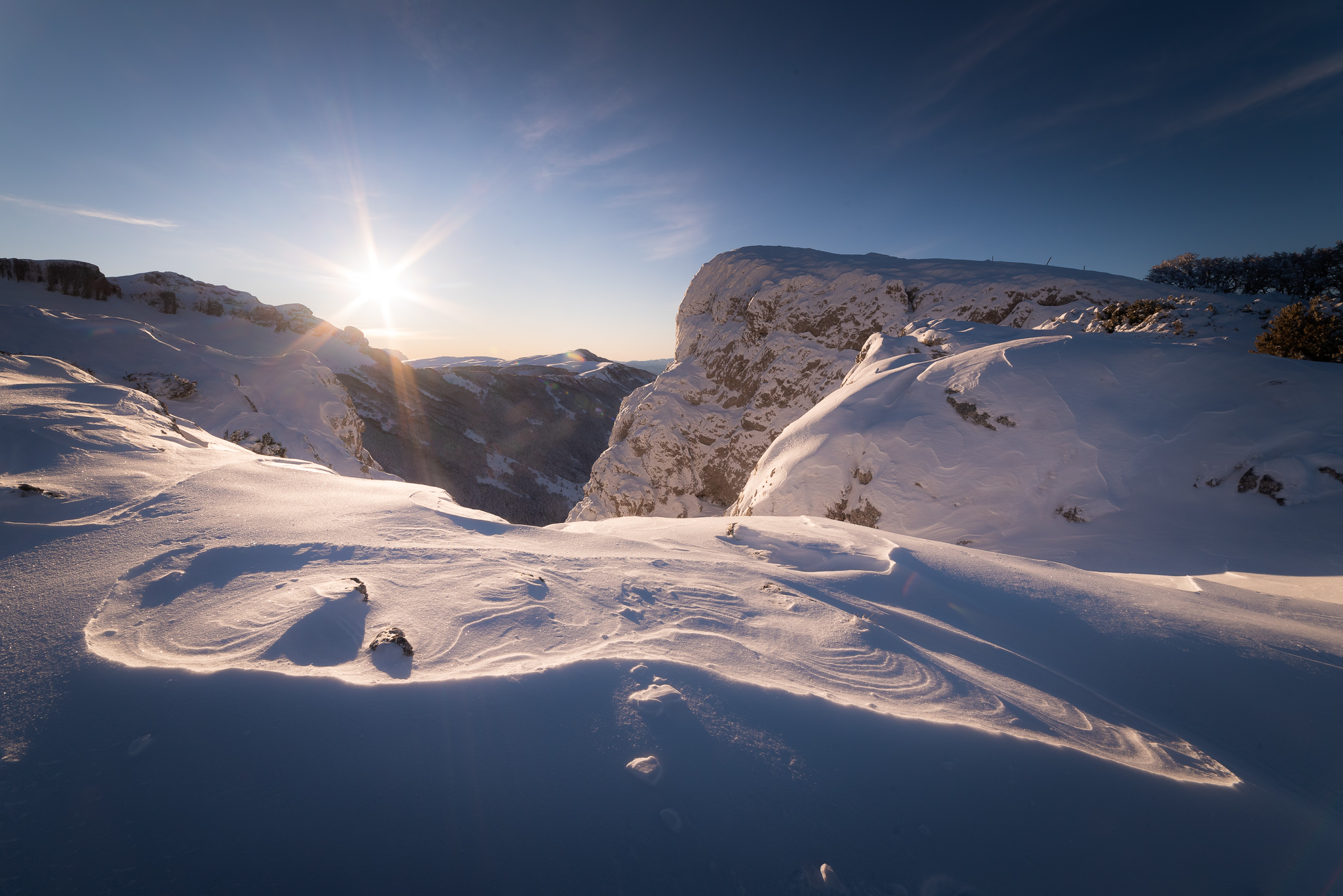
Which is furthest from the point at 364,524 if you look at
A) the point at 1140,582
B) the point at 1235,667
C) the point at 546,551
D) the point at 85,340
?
the point at 85,340

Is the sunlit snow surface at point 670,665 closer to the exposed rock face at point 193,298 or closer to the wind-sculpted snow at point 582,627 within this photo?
the wind-sculpted snow at point 582,627

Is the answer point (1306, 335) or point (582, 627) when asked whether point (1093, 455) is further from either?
point (582, 627)

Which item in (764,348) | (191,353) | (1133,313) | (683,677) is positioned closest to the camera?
(683,677)

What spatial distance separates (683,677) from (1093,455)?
21.7 feet

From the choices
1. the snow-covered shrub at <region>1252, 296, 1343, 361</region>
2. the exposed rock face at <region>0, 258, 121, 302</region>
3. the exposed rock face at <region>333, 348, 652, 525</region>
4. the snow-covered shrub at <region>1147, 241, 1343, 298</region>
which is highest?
the snow-covered shrub at <region>1147, 241, 1343, 298</region>

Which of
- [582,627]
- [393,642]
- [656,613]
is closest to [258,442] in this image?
[393,642]

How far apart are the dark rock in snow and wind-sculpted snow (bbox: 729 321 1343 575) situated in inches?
238

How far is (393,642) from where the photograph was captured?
72.4 inches

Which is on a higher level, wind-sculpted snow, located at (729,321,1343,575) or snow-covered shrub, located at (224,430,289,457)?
wind-sculpted snow, located at (729,321,1343,575)

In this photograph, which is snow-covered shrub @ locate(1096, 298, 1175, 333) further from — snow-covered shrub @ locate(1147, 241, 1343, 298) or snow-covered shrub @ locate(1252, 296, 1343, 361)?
snow-covered shrub @ locate(1147, 241, 1343, 298)

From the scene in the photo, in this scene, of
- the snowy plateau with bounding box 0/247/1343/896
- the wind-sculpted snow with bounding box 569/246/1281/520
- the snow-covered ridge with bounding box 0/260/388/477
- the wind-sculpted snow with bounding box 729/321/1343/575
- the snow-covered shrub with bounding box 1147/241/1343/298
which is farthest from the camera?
the wind-sculpted snow with bounding box 569/246/1281/520

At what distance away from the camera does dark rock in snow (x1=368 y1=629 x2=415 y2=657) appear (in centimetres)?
181

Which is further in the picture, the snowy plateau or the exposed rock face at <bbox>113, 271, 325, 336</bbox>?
the exposed rock face at <bbox>113, 271, 325, 336</bbox>

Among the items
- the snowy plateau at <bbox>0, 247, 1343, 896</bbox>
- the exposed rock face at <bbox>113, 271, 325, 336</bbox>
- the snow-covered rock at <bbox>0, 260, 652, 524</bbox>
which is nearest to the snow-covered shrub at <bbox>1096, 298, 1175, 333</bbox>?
the snowy plateau at <bbox>0, 247, 1343, 896</bbox>
